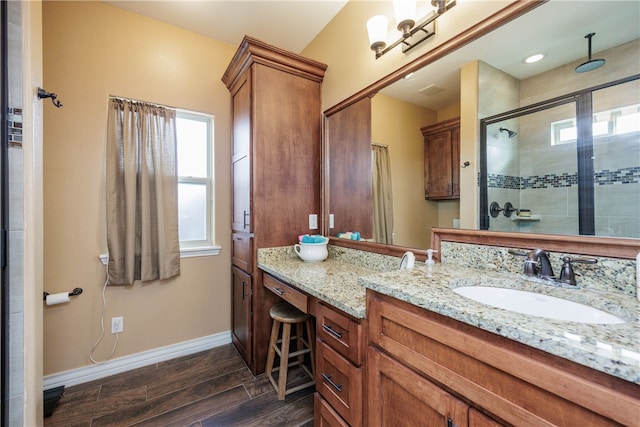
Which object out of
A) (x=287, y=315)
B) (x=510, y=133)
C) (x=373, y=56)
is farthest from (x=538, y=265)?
(x=373, y=56)

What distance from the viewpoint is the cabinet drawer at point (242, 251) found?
82.1 inches

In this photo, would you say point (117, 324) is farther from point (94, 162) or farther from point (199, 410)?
point (94, 162)

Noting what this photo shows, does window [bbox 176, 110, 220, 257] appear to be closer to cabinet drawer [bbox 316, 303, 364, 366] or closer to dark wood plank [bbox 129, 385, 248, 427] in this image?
dark wood plank [bbox 129, 385, 248, 427]

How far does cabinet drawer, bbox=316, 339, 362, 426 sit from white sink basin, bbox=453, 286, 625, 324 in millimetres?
563

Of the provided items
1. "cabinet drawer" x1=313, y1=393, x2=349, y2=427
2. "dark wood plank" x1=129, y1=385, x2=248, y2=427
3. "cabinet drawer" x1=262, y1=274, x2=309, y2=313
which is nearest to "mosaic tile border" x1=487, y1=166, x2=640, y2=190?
"cabinet drawer" x1=262, y1=274, x2=309, y2=313

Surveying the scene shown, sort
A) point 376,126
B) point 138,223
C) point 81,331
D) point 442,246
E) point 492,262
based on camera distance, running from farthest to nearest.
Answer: point 138,223, point 81,331, point 376,126, point 442,246, point 492,262

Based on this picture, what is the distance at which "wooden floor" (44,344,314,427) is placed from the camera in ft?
5.19

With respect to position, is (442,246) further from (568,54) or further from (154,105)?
(154,105)

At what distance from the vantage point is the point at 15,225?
1.10m

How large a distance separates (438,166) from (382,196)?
454 millimetres

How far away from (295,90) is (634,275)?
85.7 inches

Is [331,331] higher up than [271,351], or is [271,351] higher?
[331,331]

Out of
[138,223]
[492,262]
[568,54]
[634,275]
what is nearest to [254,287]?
[138,223]

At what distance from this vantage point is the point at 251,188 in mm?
2008
